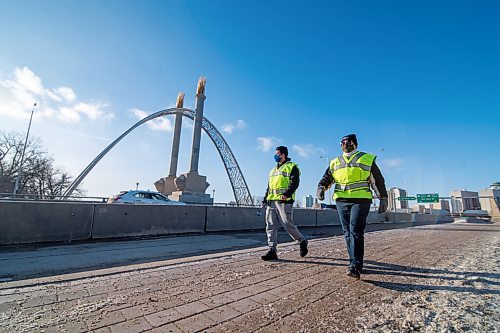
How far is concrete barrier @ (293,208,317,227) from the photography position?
1248 centimetres

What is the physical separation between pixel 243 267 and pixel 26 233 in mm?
5107

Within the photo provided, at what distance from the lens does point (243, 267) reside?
346 centimetres

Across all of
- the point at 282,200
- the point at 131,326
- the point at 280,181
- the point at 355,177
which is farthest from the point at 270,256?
the point at 131,326

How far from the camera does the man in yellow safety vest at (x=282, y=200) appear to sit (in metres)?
4.13

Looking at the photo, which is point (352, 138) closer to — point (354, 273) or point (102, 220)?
point (354, 273)

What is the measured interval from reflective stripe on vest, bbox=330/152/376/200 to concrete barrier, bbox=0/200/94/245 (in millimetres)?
5992

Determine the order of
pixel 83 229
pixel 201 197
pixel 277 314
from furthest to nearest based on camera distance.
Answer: pixel 201 197, pixel 83 229, pixel 277 314

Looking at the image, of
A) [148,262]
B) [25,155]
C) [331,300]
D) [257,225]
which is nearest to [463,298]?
[331,300]

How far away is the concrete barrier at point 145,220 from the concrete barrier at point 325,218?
8204 mm

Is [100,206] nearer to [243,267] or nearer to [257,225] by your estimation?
[243,267]

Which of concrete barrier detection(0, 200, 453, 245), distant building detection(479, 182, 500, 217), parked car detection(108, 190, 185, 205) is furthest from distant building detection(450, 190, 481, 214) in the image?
concrete barrier detection(0, 200, 453, 245)

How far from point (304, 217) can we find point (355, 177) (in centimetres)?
1027

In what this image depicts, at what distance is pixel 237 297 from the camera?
2.32 metres

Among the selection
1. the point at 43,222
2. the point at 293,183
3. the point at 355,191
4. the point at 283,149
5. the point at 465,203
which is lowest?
the point at 43,222
